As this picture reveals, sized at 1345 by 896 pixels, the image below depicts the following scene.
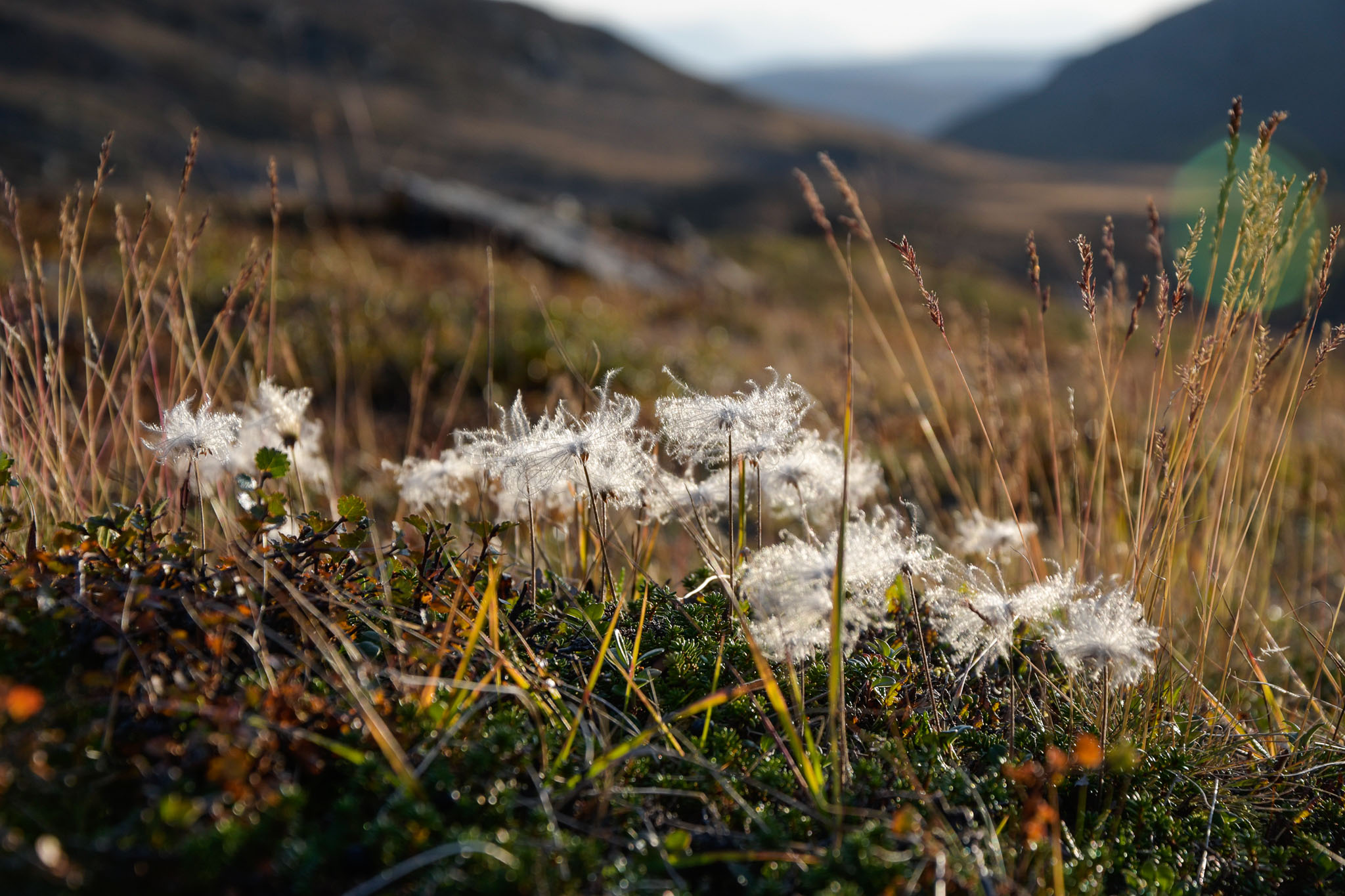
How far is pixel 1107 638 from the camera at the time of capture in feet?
5.93

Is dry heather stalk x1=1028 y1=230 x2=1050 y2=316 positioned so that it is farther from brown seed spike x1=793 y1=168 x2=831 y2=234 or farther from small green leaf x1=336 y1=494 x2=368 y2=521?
small green leaf x1=336 y1=494 x2=368 y2=521

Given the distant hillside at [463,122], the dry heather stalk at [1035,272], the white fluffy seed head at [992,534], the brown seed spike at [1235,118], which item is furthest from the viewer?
the distant hillside at [463,122]

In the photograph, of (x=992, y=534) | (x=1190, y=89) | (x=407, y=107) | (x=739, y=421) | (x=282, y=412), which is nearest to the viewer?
(x=739, y=421)

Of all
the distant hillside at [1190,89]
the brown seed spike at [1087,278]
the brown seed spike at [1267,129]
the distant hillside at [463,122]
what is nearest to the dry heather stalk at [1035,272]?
the brown seed spike at [1087,278]

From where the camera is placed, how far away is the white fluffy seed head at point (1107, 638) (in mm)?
1799

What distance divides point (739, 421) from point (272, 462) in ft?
3.56

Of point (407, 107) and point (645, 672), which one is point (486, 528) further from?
point (407, 107)

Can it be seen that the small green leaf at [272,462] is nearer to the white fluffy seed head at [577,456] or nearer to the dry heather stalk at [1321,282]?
the white fluffy seed head at [577,456]

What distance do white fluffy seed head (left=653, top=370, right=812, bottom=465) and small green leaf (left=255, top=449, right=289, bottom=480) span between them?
904 millimetres

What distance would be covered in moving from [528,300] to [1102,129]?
389 feet

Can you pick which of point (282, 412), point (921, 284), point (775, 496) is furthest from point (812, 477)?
point (282, 412)

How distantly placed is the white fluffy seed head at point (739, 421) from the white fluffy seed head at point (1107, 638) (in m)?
0.76

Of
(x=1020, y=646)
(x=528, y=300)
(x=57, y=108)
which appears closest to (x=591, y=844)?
(x=1020, y=646)

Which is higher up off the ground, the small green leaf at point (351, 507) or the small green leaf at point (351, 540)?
the small green leaf at point (351, 507)
